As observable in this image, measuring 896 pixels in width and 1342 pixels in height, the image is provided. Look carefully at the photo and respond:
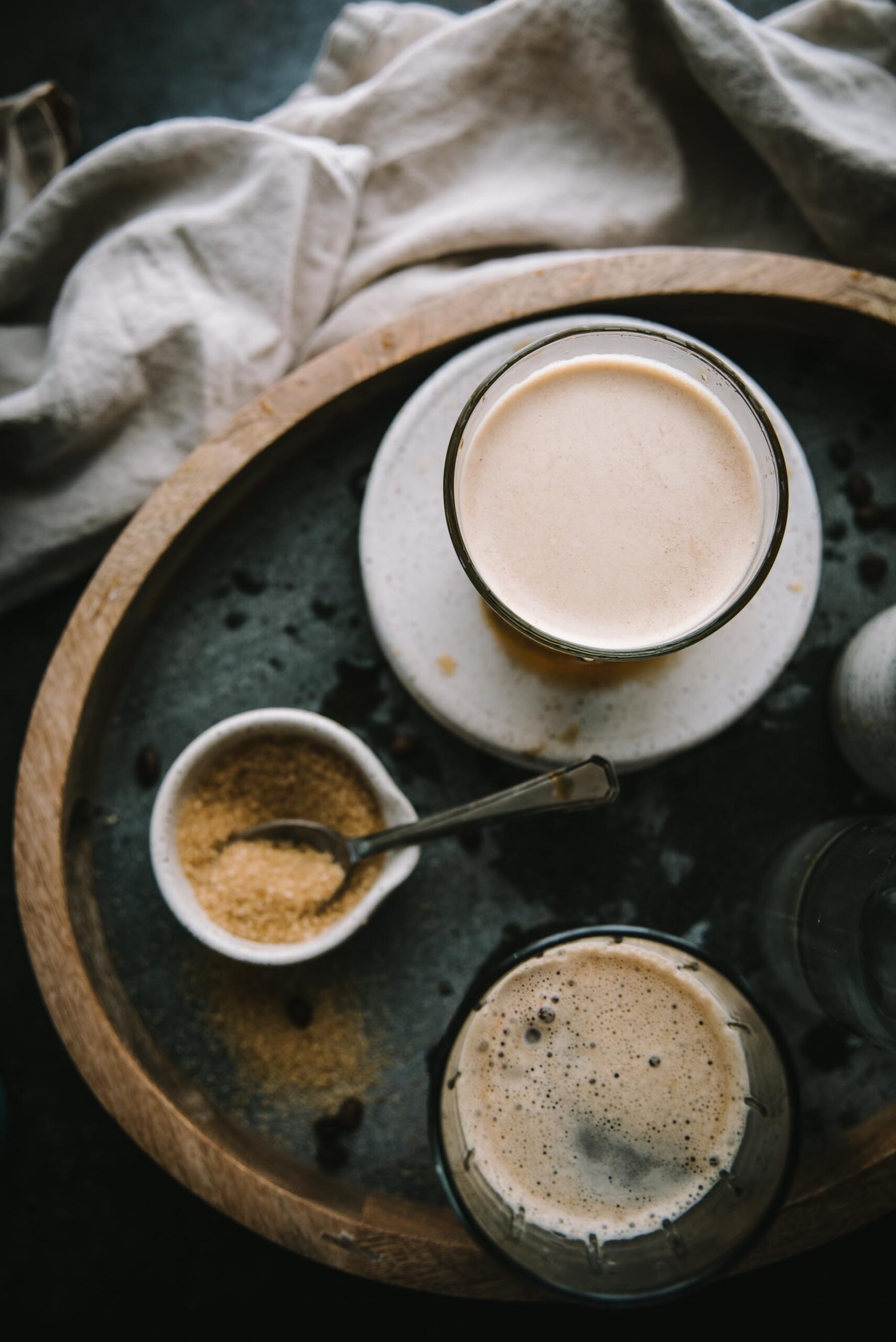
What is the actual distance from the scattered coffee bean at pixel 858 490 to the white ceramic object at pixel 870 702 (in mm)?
138

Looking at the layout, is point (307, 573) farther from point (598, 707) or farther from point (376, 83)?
point (376, 83)

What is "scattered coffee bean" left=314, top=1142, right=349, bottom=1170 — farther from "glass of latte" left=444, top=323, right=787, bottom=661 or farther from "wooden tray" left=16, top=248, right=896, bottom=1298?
"glass of latte" left=444, top=323, right=787, bottom=661

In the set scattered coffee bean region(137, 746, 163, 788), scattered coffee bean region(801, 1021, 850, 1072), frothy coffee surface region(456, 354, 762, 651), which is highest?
frothy coffee surface region(456, 354, 762, 651)

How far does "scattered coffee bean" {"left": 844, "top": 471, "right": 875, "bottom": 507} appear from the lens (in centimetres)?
110

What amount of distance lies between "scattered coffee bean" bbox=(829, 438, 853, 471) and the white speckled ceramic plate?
0.14 metres

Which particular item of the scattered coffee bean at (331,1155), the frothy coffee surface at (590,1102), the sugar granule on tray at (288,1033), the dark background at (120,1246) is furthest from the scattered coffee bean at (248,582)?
the scattered coffee bean at (331,1155)

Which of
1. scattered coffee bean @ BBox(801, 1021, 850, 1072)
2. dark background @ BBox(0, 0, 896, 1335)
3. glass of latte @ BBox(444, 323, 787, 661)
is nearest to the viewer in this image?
glass of latte @ BBox(444, 323, 787, 661)

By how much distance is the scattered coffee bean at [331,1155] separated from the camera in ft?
3.40

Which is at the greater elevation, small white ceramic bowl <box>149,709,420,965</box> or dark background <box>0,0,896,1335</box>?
small white ceramic bowl <box>149,709,420,965</box>

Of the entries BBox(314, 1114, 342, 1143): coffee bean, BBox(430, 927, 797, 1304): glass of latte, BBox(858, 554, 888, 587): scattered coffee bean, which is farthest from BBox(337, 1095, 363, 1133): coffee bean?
BBox(858, 554, 888, 587): scattered coffee bean

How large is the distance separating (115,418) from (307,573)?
1.09ft

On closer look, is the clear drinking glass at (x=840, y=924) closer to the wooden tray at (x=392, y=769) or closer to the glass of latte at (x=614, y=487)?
the wooden tray at (x=392, y=769)

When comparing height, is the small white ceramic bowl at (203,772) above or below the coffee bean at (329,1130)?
above

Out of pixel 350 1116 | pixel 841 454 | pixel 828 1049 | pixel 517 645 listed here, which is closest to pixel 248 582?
pixel 517 645
